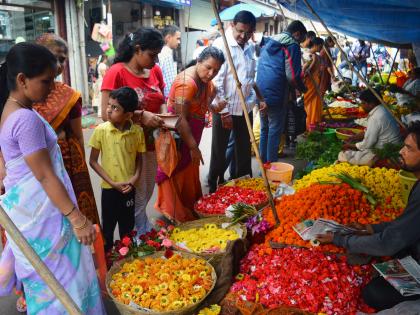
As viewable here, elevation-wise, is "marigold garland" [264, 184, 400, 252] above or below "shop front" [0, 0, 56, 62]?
below

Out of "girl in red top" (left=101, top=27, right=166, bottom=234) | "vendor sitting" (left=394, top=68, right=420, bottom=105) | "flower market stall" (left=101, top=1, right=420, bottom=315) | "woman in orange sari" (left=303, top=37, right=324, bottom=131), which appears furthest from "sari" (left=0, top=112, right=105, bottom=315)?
"woman in orange sari" (left=303, top=37, right=324, bottom=131)

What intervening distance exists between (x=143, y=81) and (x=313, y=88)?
5429mm

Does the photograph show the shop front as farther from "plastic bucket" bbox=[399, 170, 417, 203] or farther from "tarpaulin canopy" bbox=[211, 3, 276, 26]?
"plastic bucket" bbox=[399, 170, 417, 203]

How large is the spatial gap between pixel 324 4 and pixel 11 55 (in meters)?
4.46

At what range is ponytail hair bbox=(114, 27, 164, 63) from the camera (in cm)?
311

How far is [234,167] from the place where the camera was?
5.72m

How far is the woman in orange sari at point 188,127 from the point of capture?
12.1ft

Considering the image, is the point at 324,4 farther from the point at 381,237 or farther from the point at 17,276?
the point at 17,276

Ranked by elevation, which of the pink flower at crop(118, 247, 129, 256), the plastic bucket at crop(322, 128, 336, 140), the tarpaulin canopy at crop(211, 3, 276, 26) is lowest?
the pink flower at crop(118, 247, 129, 256)

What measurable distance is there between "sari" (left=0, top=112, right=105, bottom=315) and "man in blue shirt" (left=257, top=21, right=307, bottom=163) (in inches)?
158

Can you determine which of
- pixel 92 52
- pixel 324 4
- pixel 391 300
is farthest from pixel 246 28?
pixel 92 52

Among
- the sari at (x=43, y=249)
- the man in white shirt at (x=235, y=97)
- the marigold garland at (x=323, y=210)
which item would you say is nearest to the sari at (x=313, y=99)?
the man in white shirt at (x=235, y=97)

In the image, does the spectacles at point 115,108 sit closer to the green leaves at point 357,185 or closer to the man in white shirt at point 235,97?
the man in white shirt at point 235,97

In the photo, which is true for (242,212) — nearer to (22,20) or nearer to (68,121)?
(68,121)
